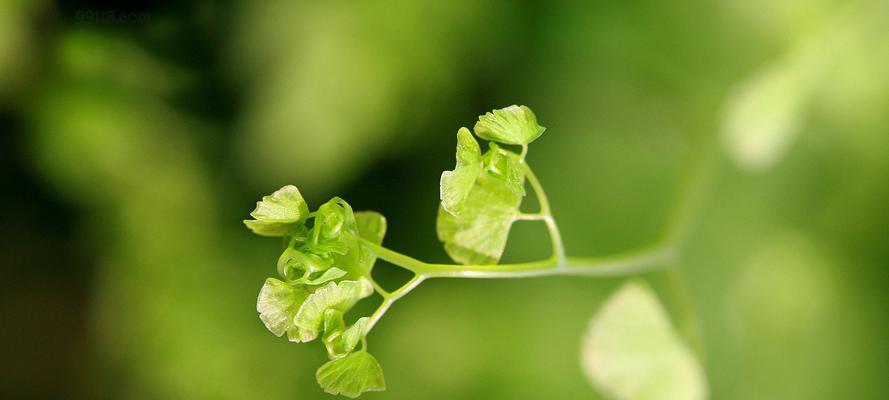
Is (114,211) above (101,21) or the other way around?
the other way around

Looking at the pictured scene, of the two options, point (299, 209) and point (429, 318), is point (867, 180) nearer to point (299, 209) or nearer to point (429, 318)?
point (429, 318)

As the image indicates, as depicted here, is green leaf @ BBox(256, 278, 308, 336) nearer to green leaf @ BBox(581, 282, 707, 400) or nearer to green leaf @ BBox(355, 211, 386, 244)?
green leaf @ BBox(355, 211, 386, 244)

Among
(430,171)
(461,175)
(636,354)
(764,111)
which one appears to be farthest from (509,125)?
A: (430,171)

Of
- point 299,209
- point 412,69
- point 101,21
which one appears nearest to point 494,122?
point 299,209

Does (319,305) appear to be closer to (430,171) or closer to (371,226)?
(371,226)

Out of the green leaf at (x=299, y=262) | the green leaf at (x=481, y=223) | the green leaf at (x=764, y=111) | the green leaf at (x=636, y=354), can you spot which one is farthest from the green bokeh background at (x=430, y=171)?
the green leaf at (x=299, y=262)
